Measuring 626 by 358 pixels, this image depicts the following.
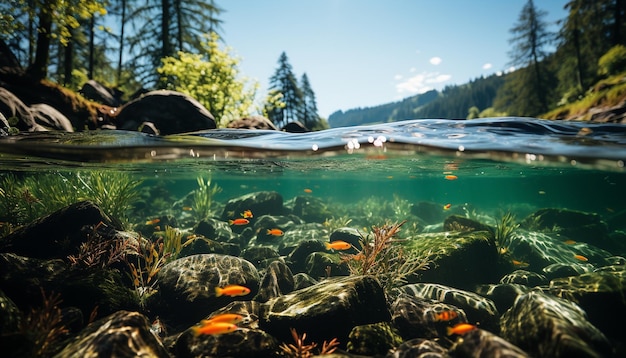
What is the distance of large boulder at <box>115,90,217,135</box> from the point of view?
11734mm

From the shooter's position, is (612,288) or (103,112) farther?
(103,112)

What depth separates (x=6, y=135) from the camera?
27.4 feet

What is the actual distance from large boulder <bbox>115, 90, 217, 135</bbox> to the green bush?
84.7ft

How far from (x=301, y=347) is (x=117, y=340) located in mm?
3146

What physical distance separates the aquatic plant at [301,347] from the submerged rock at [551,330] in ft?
12.0

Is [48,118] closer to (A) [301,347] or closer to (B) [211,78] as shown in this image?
(B) [211,78]

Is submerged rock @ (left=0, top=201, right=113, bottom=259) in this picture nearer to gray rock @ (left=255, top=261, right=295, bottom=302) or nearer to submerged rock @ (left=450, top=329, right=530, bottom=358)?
gray rock @ (left=255, top=261, right=295, bottom=302)

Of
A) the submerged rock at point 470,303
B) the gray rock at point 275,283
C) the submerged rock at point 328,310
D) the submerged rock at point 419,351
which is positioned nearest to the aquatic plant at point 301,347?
the submerged rock at point 328,310

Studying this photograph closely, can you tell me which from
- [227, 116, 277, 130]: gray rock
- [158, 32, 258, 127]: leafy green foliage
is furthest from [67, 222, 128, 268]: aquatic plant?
[158, 32, 258, 127]: leafy green foliage

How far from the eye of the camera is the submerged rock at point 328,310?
5.74 metres

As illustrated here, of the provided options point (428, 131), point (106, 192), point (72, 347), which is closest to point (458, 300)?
point (428, 131)

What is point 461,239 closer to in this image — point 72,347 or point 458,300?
point 458,300

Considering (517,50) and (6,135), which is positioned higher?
(517,50)

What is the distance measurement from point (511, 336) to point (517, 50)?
44579mm
